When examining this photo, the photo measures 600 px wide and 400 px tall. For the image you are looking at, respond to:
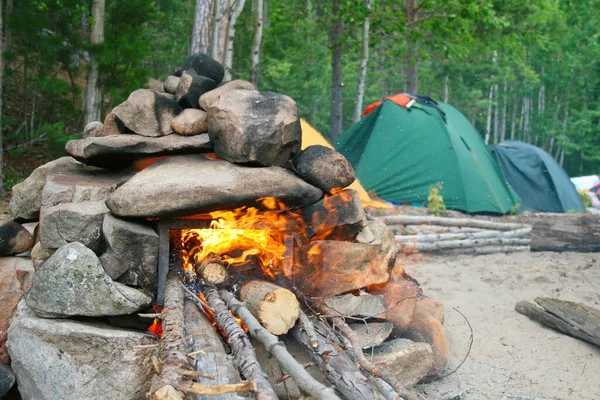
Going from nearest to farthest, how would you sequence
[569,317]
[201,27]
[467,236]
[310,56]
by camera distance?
[569,317] < [467,236] < [201,27] < [310,56]

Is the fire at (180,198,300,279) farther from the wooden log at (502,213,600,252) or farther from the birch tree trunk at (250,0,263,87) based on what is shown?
the birch tree trunk at (250,0,263,87)

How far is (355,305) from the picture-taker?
169 inches

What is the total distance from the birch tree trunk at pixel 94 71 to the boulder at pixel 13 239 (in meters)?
5.02

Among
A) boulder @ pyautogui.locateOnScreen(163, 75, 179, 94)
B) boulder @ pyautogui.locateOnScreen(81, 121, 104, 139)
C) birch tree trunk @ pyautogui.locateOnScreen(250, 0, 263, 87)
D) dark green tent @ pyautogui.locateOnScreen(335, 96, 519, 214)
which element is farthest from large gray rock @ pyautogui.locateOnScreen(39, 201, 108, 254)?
birch tree trunk @ pyautogui.locateOnScreen(250, 0, 263, 87)

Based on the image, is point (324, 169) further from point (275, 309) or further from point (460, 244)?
point (460, 244)

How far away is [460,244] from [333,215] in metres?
4.58

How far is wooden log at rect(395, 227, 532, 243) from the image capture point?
8.27 meters

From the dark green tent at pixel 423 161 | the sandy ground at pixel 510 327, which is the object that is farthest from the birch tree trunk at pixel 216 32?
the sandy ground at pixel 510 327

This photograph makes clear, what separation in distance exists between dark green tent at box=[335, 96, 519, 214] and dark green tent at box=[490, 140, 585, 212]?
134 centimetres

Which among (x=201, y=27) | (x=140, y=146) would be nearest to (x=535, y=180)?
(x=201, y=27)

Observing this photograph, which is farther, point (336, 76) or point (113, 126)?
point (336, 76)

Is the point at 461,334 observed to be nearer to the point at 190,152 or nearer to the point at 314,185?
the point at 314,185

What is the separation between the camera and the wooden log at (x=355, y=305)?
427 centimetres

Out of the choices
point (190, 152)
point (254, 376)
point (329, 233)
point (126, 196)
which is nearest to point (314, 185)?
point (329, 233)
